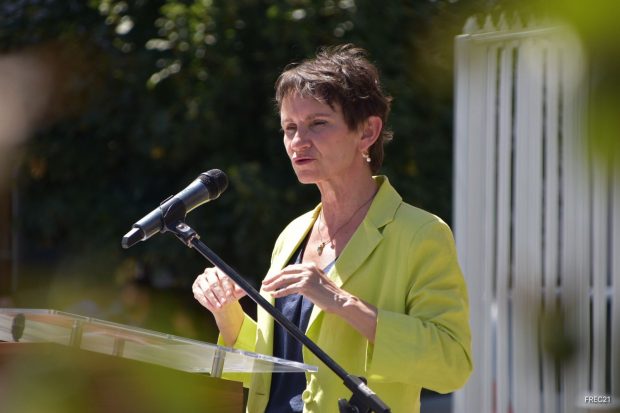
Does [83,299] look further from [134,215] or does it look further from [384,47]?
[384,47]

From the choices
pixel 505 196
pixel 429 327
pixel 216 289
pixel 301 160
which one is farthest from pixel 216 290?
pixel 505 196

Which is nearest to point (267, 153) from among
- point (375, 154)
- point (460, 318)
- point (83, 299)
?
point (83, 299)

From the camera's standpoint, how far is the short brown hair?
7.62 feet

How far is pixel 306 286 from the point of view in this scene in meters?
2.00

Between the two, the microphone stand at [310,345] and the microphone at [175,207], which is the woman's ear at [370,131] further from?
the microphone stand at [310,345]

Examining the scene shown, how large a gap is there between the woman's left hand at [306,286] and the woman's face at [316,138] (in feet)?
1.20

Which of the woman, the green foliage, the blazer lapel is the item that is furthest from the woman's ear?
the green foliage

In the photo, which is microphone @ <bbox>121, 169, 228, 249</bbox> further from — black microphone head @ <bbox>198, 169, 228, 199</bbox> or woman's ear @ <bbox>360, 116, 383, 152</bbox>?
woman's ear @ <bbox>360, 116, 383, 152</bbox>

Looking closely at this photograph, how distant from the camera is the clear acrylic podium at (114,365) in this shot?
1585 millimetres

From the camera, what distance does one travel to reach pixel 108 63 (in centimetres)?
664

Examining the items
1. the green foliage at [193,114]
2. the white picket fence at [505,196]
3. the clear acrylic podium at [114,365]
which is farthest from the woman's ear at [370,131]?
the green foliage at [193,114]

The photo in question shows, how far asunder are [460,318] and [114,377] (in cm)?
85

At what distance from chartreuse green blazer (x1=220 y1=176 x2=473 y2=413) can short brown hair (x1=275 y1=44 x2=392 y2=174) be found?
0.80 ft

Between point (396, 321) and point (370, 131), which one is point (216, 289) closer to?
point (396, 321)
